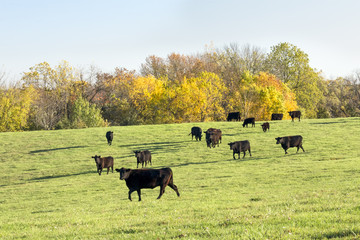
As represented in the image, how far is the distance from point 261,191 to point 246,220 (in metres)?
8.89

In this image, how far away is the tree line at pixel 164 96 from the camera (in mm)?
69750

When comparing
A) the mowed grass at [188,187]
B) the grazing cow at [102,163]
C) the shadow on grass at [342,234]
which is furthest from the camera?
the grazing cow at [102,163]

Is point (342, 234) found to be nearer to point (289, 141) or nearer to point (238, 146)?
point (238, 146)

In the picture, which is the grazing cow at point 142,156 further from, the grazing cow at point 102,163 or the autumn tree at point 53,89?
the autumn tree at point 53,89

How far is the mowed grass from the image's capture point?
26.9ft

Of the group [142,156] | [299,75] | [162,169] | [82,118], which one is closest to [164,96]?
[82,118]

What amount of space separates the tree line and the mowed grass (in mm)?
21746

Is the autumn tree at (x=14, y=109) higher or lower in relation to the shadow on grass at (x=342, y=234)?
higher

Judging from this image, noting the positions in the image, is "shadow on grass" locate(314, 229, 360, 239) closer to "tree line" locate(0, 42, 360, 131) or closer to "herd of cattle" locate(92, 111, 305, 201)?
"herd of cattle" locate(92, 111, 305, 201)

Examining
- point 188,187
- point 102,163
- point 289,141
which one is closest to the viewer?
point 188,187

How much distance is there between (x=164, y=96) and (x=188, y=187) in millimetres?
56991

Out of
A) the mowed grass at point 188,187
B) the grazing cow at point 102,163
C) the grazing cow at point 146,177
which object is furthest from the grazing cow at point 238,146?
the grazing cow at point 146,177

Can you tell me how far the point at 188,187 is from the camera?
19.6m

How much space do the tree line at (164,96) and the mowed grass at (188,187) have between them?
856 inches
